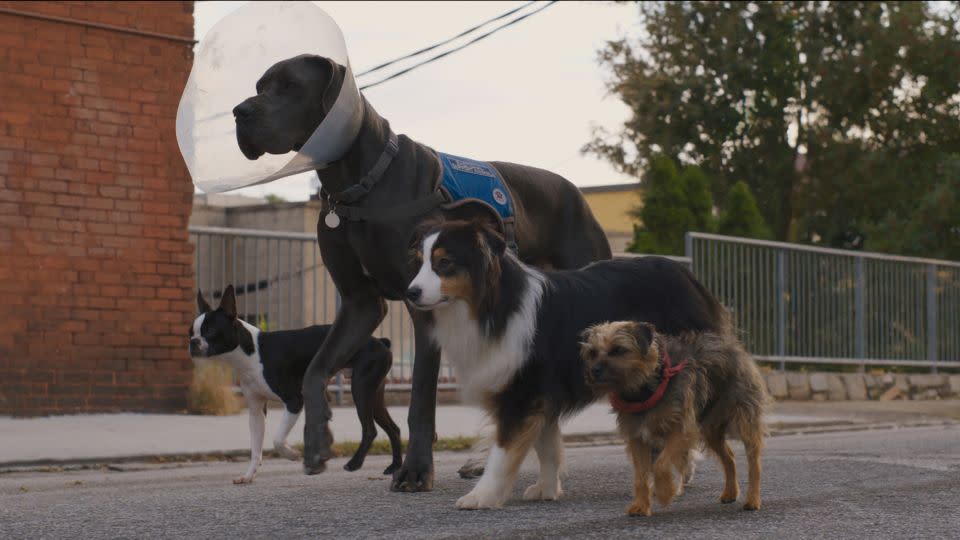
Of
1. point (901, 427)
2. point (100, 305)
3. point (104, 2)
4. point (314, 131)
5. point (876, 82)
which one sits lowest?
point (901, 427)

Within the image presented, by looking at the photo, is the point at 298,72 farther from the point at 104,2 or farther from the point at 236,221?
the point at 236,221

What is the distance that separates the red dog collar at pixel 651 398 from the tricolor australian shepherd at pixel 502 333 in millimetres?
332

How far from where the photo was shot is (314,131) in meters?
7.54

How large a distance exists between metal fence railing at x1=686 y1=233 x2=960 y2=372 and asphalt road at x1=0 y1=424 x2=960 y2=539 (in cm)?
977

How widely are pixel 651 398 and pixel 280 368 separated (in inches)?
146

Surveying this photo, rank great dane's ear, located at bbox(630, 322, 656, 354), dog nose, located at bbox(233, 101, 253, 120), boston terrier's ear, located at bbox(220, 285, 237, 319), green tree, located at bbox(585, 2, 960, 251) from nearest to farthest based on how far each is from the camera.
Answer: great dane's ear, located at bbox(630, 322, 656, 354) < dog nose, located at bbox(233, 101, 253, 120) < boston terrier's ear, located at bbox(220, 285, 237, 319) < green tree, located at bbox(585, 2, 960, 251)

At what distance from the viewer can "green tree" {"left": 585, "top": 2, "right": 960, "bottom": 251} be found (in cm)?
3459

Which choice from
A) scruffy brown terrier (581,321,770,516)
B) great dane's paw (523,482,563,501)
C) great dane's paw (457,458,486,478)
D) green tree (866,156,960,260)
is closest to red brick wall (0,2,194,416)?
great dane's paw (457,458,486,478)

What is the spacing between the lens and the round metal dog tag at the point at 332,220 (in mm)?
7770

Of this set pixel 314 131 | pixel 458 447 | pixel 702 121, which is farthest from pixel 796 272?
pixel 702 121

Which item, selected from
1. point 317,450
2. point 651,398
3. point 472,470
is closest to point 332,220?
point 317,450

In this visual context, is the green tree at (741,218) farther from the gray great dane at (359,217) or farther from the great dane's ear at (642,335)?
the great dane's ear at (642,335)

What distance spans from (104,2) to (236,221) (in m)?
19.1

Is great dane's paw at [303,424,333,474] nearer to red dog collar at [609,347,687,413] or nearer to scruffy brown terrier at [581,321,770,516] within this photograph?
scruffy brown terrier at [581,321,770,516]
